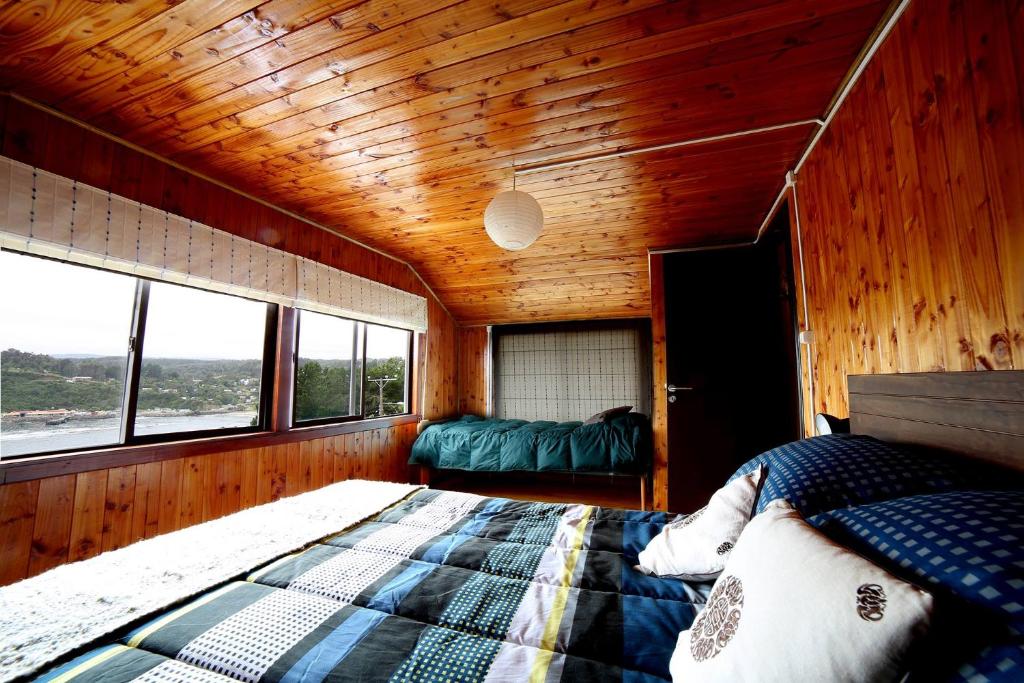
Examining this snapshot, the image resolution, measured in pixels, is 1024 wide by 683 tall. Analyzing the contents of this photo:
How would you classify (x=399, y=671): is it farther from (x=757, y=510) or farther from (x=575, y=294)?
(x=575, y=294)

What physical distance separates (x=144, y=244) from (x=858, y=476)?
3.15 m

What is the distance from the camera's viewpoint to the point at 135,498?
85.2 inches

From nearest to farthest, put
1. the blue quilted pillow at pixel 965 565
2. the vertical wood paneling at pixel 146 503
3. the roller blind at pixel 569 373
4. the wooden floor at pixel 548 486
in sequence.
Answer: the blue quilted pillow at pixel 965 565 < the vertical wood paneling at pixel 146 503 < the wooden floor at pixel 548 486 < the roller blind at pixel 569 373

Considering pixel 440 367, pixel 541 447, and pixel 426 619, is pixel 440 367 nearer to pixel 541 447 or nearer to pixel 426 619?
pixel 541 447

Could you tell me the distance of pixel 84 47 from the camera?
1595 millimetres

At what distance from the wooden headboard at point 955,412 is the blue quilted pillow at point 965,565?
19.5 inches

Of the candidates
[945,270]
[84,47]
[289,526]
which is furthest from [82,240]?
[945,270]

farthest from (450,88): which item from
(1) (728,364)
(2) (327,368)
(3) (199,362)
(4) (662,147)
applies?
(1) (728,364)

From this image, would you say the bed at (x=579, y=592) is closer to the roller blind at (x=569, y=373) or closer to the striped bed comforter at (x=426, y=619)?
the striped bed comforter at (x=426, y=619)

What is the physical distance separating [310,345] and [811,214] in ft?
11.5

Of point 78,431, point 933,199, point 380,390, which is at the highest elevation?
point 933,199

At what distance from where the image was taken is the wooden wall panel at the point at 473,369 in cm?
521

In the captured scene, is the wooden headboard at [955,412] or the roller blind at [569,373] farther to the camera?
the roller blind at [569,373]

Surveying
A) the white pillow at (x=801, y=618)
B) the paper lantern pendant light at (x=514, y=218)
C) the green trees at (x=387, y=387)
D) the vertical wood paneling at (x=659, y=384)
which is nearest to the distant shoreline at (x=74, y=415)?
the green trees at (x=387, y=387)
